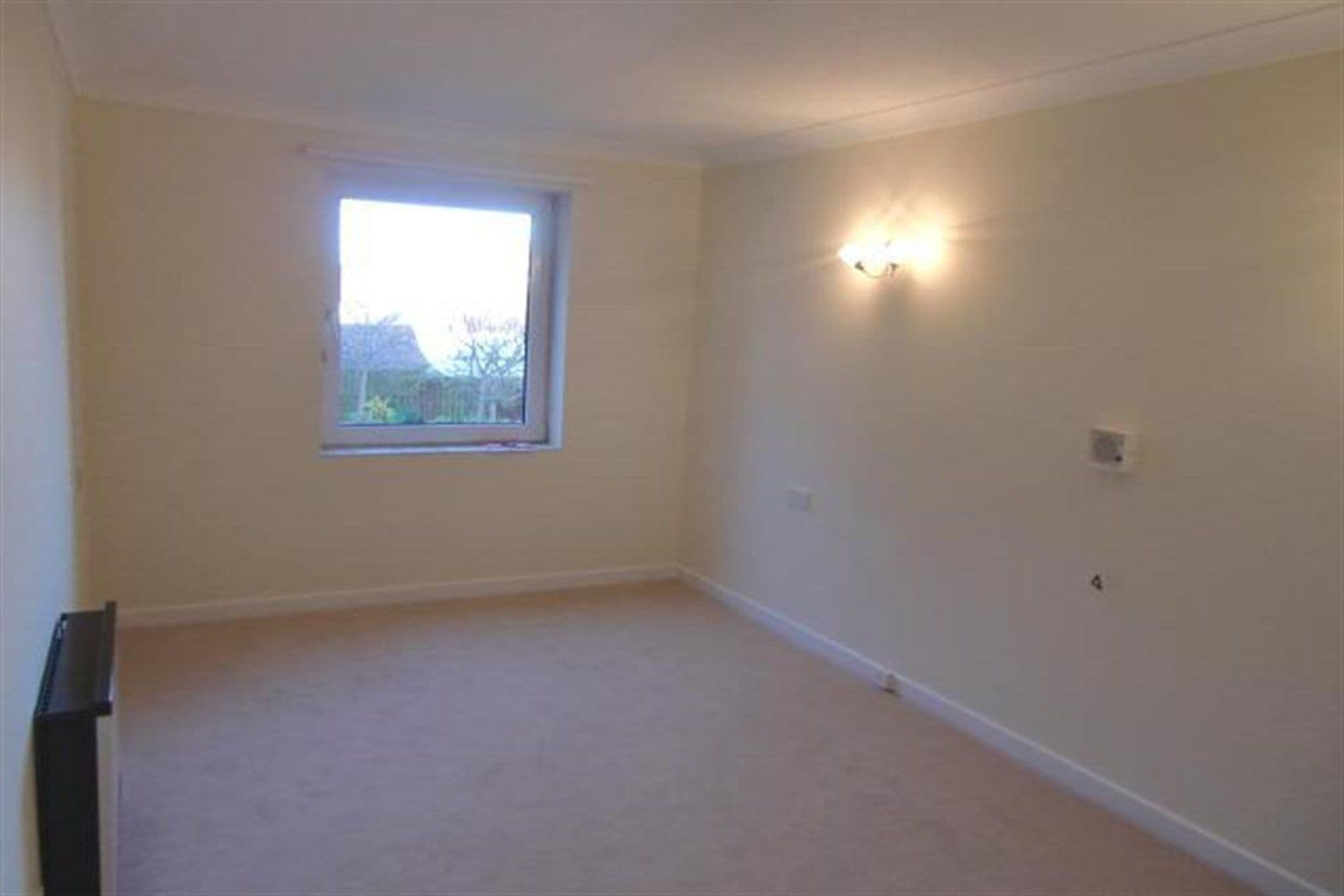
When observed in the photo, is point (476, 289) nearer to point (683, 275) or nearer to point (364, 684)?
point (683, 275)

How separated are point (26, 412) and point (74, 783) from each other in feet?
2.38

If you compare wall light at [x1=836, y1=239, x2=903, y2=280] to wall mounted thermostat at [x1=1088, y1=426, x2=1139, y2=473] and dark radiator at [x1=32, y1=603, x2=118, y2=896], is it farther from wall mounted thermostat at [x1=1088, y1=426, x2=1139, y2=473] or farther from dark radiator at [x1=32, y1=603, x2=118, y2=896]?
dark radiator at [x1=32, y1=603, x2=118, y2=896]

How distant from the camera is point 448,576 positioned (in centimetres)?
466

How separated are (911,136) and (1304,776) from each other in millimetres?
2403

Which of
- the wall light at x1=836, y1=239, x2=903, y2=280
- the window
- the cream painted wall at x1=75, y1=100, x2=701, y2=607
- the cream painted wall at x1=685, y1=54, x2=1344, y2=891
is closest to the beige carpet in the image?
the cream painted wall at x1=685, y1=54, x2=1344, y2=891

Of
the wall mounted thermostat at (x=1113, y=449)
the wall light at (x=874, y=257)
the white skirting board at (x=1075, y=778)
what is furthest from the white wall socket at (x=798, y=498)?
the wall mounted thermostat at (x=1113, y=449)

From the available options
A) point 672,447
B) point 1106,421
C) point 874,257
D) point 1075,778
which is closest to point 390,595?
point 672,447

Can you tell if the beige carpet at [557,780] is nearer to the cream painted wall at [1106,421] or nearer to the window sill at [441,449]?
the cream painted wall at [1106,421]

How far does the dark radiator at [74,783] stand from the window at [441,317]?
2.49 meters

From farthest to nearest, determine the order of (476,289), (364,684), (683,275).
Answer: (683,275) → (476,289) → (364,684)

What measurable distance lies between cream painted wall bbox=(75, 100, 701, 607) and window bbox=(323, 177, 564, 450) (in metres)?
0.14

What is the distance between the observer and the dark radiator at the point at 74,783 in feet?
6.10

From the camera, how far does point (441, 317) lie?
15.0ft

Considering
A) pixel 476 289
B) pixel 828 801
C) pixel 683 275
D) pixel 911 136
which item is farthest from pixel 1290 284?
pixel 476 289
